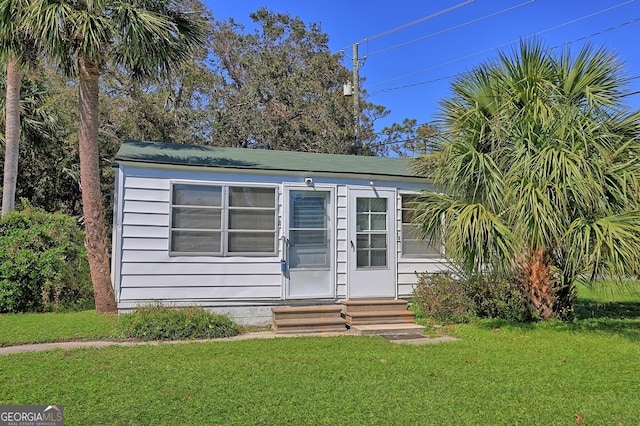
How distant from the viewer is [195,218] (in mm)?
8344

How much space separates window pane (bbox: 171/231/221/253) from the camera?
823cm

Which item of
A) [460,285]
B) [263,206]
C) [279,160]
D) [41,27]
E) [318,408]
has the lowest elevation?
[318,408]

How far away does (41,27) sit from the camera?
7.64 metres

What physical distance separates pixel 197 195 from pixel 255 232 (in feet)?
3.81

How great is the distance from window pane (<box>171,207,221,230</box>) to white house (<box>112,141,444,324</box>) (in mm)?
17

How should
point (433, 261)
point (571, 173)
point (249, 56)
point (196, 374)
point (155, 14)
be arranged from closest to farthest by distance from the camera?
1. point (196, 374)
2. point (571, 173)
3. point (155, 14)
4. point (433, 261)
5. point (249, 56)

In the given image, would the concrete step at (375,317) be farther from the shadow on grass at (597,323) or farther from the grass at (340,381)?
the shadow on grass at (597,323)

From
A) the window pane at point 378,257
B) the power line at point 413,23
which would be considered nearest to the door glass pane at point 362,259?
the window pane at point 378,257

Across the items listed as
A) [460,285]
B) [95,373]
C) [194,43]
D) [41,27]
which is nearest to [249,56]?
[194,43]

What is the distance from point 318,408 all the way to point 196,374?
1.59 meters

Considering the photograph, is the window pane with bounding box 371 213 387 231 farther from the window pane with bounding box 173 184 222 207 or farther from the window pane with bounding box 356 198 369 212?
the window pane with bounding box 173 184 222 207

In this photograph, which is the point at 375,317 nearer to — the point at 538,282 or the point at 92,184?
the point at 538,282

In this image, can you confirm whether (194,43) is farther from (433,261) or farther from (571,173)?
(571,173)

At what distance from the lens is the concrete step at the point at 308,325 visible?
778 centimetres
